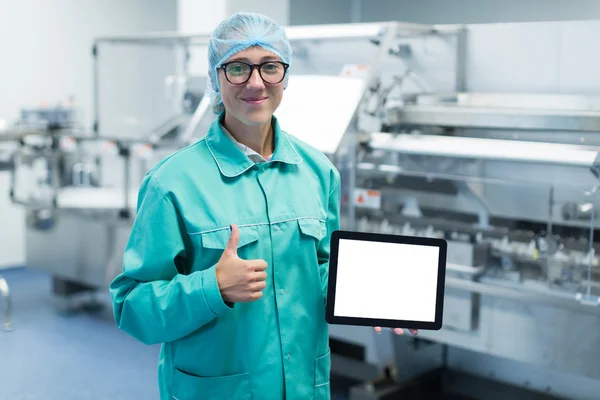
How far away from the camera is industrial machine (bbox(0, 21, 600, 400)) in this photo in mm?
2453

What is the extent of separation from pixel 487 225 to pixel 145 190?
65.4 inches

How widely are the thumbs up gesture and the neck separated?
0.24 metres

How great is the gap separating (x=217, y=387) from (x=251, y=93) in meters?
0.55

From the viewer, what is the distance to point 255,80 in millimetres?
1360

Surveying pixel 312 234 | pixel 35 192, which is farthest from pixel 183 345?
pixel 35 192

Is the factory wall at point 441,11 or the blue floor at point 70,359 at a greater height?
the factory wall at point 441,11

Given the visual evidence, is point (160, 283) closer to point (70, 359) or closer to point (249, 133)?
point (249, 133)

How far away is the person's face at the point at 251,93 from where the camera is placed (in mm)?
1366

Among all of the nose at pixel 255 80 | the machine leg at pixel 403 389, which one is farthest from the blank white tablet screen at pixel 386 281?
the machine leg at pixel 403 389

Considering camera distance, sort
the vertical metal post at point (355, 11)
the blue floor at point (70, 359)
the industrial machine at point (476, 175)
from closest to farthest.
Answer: the industrial machine at point (476, 175) < the blue floor at point (70, 359) < the vertical metal post at point (355, 11)

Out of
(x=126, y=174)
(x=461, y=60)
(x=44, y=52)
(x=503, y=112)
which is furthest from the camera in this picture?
(x=44, y=52)

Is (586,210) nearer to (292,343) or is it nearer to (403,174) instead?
(403,174)

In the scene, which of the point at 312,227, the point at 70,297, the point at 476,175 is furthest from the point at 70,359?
the point at 312,227

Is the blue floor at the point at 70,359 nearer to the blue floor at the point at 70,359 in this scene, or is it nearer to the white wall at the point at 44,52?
the blue floor at the point at 70,359
